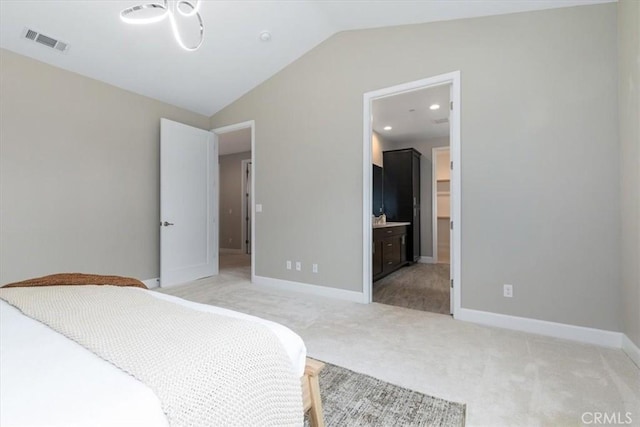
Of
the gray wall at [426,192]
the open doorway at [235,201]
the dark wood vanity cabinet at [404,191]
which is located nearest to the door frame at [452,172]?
the dark wood vanity cabinet at [404,191]

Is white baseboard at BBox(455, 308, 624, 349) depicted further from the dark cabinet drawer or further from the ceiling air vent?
the ceiling air vent

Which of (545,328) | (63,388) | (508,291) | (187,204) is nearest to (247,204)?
(187,204)

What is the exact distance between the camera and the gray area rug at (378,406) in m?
1.44

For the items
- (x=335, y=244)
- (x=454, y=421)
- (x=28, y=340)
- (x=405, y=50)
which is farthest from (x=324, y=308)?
(x=405, y=50)

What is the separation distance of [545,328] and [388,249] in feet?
7.43

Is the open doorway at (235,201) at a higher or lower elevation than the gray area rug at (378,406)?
higher

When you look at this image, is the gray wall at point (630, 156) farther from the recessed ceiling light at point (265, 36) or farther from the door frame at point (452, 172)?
the recessed ceiling light at point (265, 36)

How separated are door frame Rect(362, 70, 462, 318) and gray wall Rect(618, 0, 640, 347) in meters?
1.10

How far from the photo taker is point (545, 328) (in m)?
2.46

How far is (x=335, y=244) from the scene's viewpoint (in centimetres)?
357

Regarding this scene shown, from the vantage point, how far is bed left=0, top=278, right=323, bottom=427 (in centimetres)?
61

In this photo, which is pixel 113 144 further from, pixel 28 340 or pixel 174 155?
pixel 28 340

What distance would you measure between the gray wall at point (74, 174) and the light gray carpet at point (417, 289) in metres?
3.10

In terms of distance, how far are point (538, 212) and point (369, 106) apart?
75.9 inches
